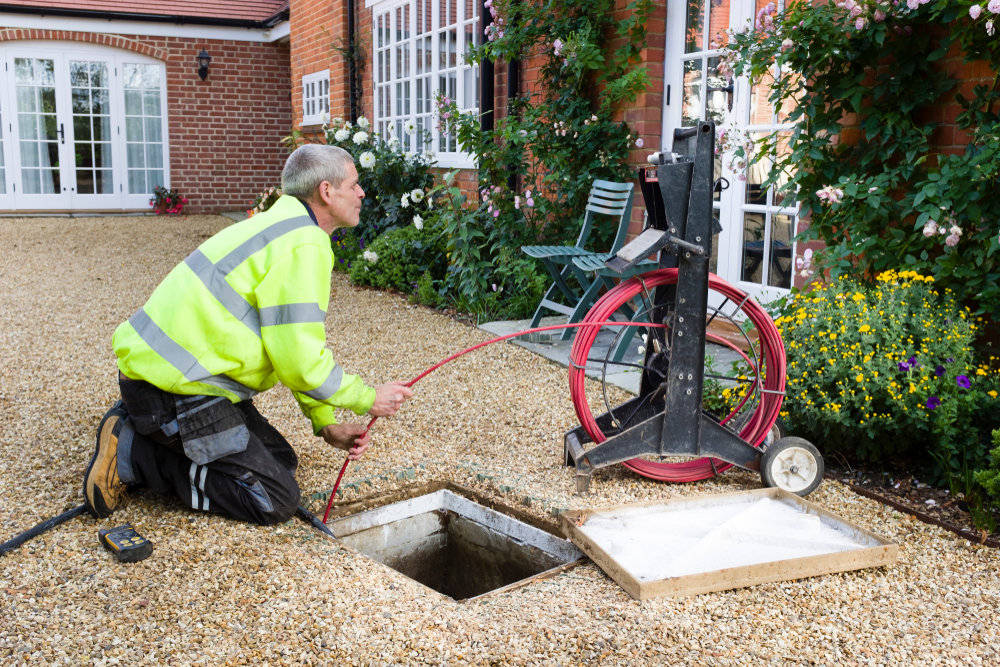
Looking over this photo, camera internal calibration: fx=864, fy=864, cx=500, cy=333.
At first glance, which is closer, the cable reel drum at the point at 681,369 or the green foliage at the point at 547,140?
the cable reel drum at the point at 681,369

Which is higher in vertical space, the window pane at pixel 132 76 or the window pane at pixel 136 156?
the window pane at pixel 132 76

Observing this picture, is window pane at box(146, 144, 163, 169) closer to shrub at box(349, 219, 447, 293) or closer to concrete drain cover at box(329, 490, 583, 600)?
shrub at box(349, 219, 447, 293)

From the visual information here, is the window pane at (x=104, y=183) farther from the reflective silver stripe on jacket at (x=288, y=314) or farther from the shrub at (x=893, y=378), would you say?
the shrub at (x=893, y=378)

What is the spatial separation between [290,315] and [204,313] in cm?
28

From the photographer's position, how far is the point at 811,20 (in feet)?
12.9

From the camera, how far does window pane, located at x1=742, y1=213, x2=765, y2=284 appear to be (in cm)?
527

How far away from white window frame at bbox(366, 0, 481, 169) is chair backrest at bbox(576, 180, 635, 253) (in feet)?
7.89

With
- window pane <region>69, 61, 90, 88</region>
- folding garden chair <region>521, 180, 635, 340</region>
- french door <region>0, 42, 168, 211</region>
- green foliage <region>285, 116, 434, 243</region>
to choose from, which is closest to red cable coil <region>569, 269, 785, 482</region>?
folding garden chair <region>521, 180, 635, 340</region>

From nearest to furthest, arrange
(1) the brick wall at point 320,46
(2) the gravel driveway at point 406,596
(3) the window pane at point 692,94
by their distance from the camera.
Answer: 1. (2) the gravel driveway at point 406,596
2. (3) the window pane at point 692,94
3. (1) the brick wall at point 320,46

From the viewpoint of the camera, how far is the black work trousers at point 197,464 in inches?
108

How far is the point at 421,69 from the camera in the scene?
938 cm

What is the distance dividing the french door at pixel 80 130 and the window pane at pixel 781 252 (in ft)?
39.0

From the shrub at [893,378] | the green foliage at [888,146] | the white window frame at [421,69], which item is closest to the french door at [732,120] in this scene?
the green foliage at [888,146]

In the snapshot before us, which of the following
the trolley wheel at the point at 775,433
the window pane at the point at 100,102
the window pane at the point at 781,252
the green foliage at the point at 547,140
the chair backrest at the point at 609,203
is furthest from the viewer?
the window pane at the point at 100,102
